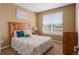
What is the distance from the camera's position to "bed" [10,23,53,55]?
1.42 meters

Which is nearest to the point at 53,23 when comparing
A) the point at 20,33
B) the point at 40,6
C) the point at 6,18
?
the point at 40,6

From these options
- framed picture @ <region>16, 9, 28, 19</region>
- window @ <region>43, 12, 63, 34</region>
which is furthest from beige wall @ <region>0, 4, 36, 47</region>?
window @ <region>43, 12, 63, 34</region>

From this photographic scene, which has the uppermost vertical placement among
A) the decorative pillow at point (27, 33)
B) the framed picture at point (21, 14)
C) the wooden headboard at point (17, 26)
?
the framed picture at point (21, 14)

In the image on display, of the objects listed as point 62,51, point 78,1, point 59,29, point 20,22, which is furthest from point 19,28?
point 78,1

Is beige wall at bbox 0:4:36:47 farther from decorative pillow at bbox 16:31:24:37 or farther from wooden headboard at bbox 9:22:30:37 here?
decorative pillow at bbox 16:31:24:37

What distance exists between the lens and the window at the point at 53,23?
5.03 feet

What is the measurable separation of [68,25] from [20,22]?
0.87 metres

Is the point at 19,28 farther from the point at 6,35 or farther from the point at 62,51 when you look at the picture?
the point at 62,51

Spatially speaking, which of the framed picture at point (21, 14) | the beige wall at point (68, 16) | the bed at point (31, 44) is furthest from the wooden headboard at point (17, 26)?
the beige wall at point (68, 16)

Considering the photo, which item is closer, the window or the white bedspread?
the white bedspread

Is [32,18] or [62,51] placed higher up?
[32,18]

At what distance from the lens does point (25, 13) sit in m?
1.53

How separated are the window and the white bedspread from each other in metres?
0.18

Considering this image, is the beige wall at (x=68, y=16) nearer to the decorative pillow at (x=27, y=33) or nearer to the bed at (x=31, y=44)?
the bed at (x=31, y=44)
